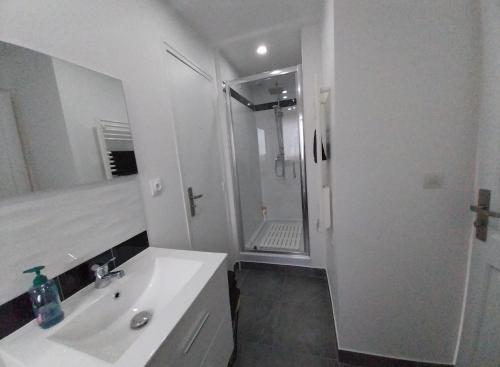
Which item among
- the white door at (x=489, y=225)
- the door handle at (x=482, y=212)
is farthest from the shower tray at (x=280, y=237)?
the door handle at (x=482, y=212)

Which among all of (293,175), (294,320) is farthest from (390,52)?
(293,175)

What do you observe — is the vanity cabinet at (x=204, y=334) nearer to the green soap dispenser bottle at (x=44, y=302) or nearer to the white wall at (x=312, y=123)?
the green soap dispenser bottle at (x=44, y=302)

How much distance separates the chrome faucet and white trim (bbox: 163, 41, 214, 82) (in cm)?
138

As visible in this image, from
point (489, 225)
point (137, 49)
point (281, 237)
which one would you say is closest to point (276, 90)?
point (137, 49)

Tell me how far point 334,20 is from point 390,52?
31cm

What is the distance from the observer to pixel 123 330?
72 cm

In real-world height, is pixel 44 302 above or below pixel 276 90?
below

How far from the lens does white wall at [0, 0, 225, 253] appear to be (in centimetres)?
68

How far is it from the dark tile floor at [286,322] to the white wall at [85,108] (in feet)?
4.83

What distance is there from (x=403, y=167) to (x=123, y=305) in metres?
1.47

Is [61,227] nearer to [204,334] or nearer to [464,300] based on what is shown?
[204,334]

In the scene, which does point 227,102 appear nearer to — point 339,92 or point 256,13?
point 256,13

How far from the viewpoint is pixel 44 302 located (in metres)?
0.61

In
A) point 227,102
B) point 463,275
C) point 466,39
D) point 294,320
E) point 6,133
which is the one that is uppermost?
point 227,102
